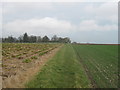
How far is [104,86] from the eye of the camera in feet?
13.8

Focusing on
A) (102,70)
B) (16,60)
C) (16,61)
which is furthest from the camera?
(16,60)

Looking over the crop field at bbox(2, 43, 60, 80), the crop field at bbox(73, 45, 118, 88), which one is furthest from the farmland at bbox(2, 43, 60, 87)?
the crop field at bbox(73, 45, 118, 88)

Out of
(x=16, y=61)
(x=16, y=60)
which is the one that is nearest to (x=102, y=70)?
(x=16, y=61)

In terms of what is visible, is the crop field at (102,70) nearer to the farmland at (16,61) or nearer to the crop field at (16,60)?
the farmland at (16,61)

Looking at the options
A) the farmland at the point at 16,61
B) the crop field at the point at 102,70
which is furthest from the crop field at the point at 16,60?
the crop field at the point at 102,70

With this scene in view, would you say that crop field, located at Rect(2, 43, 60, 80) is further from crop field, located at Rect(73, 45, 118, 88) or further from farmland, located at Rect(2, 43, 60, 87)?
crop field, located at Rect(73, 45, 118, 88)

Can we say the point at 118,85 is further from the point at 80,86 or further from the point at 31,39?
the point at 31,39

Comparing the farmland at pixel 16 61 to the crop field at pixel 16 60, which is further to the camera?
the crop field at pixel 16 60

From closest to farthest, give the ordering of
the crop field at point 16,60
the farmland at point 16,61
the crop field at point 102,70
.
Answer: the crop field at point 102,70 → the farmland at point 16,61 → the crop field at point 16,60

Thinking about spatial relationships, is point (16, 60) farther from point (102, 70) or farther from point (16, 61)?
point (102, 70)

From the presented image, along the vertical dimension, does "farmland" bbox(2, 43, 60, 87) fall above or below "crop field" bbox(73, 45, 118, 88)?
above

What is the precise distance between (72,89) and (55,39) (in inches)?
4444

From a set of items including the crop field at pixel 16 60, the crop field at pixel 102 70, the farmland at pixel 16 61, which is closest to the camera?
the crop field at pixel 102 70

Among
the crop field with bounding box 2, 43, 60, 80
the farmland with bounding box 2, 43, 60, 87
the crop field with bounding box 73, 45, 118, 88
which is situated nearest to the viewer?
the crop field with bounding box 73, 45, 118, 88
